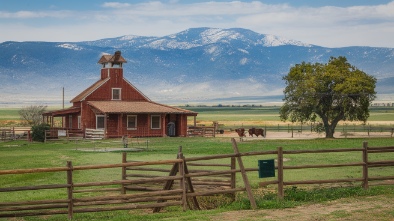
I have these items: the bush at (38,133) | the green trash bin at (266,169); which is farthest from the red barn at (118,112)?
the green trash bin at (266,169)

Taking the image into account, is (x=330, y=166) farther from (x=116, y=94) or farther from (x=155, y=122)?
(x=116, y=94)

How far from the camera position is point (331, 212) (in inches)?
778

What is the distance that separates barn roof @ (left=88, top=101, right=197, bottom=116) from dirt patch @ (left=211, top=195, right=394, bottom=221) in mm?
54800

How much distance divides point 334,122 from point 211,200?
51.7 meters

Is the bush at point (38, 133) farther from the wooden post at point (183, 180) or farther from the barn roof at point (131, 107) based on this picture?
the wooden post at point (183, 180)

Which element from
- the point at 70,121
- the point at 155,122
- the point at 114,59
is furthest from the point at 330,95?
the point at 70,121

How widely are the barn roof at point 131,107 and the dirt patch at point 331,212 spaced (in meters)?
54.8

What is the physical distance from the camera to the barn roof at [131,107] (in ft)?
249

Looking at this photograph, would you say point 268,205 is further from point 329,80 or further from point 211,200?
point 329,80

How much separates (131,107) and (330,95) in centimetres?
2001

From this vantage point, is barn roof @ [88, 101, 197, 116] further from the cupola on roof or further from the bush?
the bush

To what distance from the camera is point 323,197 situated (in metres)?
22.3

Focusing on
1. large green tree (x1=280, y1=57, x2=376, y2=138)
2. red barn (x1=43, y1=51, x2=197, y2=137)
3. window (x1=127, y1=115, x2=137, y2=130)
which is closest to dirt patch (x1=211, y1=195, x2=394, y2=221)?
large green tree (x1=280, y1=57, x2=376, y2=138)

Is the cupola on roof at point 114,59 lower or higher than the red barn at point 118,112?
higher
